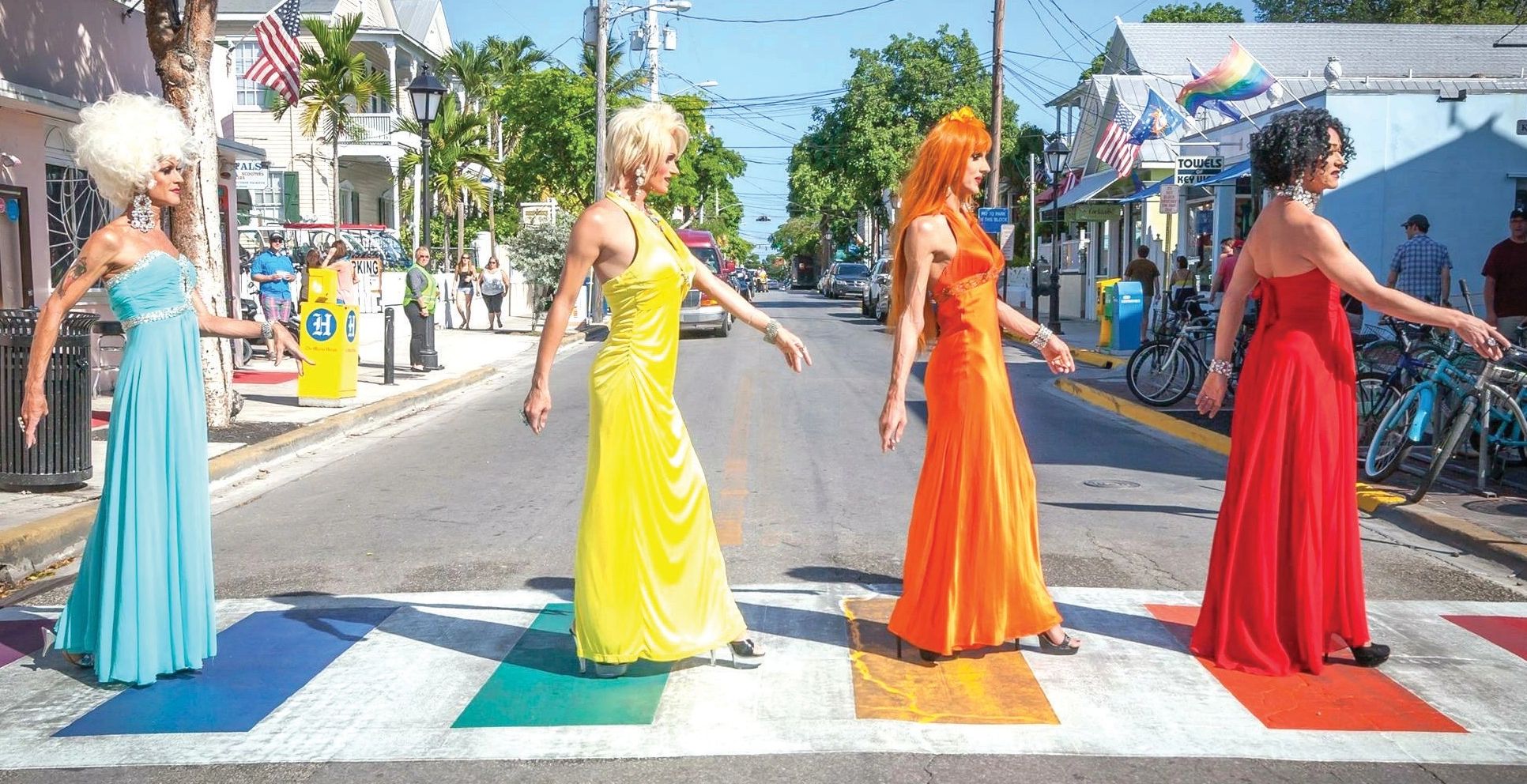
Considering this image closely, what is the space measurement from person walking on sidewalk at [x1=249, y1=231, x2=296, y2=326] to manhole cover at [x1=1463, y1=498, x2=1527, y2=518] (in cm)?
1602

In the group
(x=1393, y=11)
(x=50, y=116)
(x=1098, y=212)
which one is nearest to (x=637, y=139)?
(x=50, y=116)

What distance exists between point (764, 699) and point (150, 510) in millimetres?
2236

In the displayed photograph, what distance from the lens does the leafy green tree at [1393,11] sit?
180 ft

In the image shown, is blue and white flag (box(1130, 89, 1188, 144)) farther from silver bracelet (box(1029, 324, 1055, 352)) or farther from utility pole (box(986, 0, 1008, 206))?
silver bracelet (box(1029, 324, 1055, 352))

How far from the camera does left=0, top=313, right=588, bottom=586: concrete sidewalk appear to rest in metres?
6.95

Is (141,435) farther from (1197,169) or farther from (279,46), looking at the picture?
(1197,169)

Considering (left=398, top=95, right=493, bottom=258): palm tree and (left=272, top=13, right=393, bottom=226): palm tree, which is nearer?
(left=272, top=13, right=393, bottom=226): palm tree

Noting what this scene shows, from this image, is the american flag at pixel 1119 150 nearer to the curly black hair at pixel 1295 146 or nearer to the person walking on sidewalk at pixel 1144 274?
the person walking on sidewalk at pixel 1144 274

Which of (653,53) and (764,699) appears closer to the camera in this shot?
(764,699)

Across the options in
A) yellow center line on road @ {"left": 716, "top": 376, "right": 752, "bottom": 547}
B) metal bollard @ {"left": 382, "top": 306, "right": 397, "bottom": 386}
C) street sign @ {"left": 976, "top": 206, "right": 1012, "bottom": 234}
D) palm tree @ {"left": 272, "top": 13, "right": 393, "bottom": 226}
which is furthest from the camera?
palm tree @ {"left": 272, "top": 13, "right": 393, "bottom": 226}

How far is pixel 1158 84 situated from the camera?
36.2 metres

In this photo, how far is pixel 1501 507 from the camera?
7773mm

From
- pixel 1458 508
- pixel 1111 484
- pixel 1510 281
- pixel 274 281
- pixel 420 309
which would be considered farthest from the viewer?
pixel 274 281

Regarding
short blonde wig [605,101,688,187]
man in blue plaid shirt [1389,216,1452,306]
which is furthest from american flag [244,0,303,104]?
short blonde wig [605,101,688,187]
